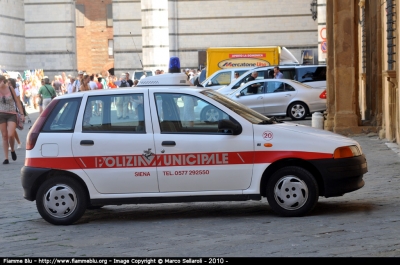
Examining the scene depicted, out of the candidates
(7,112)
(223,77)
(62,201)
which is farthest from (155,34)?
(62,201)

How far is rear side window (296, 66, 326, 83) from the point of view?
29.5 meters

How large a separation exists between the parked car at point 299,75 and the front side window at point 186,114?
63.8 feet

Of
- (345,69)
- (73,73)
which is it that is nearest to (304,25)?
(73,73)

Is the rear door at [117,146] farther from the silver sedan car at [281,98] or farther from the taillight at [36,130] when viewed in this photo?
the silver sedan car at [281,98]

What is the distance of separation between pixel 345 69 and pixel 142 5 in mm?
14882

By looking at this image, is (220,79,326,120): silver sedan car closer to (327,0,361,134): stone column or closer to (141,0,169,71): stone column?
(327,0,361,134): stone column

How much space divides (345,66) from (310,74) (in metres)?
8.60

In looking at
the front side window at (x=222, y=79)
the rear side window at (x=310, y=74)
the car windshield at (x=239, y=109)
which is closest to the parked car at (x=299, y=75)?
the rear side window at (x=310, y=74)

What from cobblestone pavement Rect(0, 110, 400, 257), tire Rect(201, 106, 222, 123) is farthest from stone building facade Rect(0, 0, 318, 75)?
tire Rect(201, 106, 222, 123)

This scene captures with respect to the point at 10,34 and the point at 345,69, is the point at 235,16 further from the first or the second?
the point at 345,69

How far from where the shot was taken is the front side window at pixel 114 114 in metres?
9.93

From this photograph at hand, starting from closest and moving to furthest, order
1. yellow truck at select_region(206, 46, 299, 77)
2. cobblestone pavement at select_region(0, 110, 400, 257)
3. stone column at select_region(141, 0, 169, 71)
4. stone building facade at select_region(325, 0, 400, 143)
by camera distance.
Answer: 1. cobblestone pavement at select_region(0, 110, 400, 257)
2. stone building facade at select_region(325, 0, 400, 143)
3. yellow truck at select_region(206, 46, 299, 77)
4. stone column at select_region(141, 0, 169, 71)

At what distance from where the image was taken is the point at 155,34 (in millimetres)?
34938

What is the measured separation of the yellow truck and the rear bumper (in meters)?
24.3
